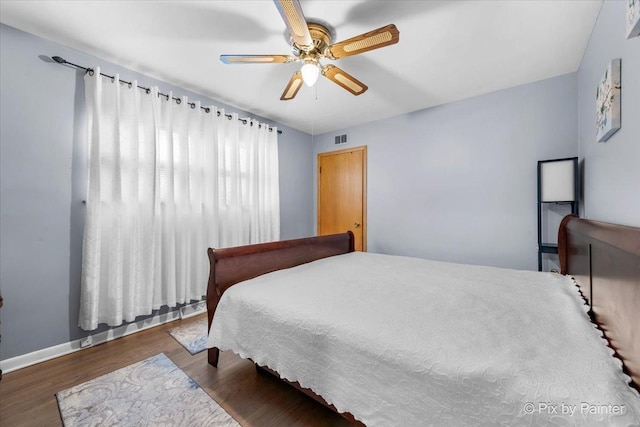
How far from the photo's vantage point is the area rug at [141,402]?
1359 millimetres

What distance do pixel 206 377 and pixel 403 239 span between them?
2.74 m

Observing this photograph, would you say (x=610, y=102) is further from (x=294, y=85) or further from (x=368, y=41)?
(x=294, y=85)

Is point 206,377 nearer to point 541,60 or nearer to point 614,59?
point 614,59

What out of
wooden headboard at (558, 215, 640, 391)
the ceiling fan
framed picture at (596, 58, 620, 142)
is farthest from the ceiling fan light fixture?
wooden headboard at (558, 215, 640, 391)

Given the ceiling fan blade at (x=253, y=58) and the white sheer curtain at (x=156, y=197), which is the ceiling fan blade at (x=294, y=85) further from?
the white sheer curtain at (x=156, y=197)

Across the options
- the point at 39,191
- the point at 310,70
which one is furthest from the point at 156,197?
the point at 310,70

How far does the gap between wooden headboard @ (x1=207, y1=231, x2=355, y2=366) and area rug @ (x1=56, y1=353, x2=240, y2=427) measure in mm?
283

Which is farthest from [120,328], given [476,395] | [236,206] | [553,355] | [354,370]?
[553,355]

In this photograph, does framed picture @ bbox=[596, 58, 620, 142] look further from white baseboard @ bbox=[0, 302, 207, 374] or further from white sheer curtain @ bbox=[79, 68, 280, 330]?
white baseboard @ bbox=[0, 302, 207, 374]

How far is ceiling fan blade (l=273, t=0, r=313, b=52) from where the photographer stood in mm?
1294

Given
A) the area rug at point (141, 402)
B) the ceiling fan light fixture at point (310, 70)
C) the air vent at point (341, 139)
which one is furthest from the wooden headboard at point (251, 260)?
the air vent at point (341, 139)

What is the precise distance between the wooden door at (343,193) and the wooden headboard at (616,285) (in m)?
2.66

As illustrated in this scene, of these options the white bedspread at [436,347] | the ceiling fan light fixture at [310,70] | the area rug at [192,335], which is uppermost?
the ceiling fan light fixture at [310,70]

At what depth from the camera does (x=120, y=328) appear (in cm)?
230
